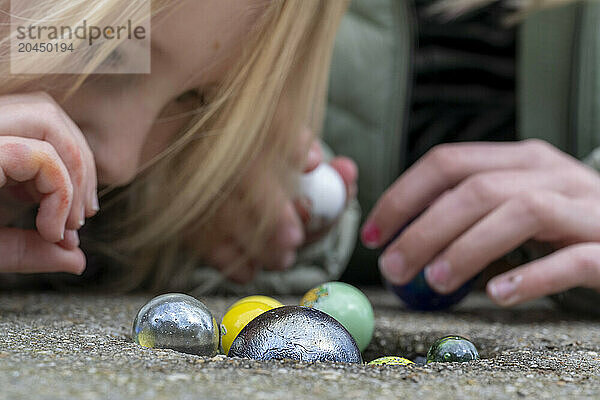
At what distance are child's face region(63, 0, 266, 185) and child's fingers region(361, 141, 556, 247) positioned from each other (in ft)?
1.26

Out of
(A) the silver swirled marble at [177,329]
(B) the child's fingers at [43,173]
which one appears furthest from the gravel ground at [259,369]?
(B) the child's fingers at [43,173]

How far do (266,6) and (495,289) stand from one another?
0.54 meters

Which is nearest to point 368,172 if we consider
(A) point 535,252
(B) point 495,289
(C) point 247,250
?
(C) point 247,250

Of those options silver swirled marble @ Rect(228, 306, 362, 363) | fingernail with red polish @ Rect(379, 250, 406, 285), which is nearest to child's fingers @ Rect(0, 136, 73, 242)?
silver swirled marble @ Rect(228, 306, 362, 363)

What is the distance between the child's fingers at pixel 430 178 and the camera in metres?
1.28

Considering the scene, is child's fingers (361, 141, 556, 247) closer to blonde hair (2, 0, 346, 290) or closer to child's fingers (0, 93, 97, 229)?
blonde hair (2, 0, 346, 290)

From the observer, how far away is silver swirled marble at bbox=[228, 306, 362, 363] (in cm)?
71

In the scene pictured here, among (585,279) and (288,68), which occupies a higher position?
(288,68)

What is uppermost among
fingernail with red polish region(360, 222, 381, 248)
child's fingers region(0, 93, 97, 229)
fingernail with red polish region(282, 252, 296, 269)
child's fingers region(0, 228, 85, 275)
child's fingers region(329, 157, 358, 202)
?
child's fingers region(0, 93, 97, 229)

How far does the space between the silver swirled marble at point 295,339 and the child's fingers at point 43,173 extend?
28cm

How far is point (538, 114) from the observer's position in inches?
64.0

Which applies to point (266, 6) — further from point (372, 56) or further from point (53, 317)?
point (372, 56)

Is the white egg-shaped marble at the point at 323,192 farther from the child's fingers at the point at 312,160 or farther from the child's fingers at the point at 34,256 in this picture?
the child's fingers at the point at 34,256

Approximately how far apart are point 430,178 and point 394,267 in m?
0.18
